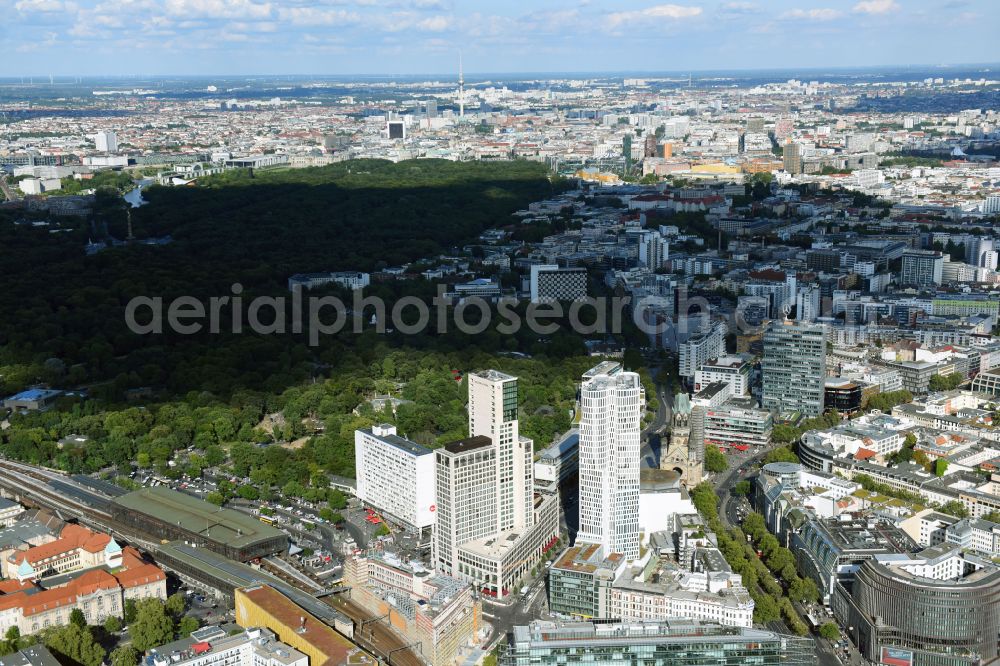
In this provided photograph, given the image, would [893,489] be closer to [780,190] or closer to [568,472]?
[568,472]

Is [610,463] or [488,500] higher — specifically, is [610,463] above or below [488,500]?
above

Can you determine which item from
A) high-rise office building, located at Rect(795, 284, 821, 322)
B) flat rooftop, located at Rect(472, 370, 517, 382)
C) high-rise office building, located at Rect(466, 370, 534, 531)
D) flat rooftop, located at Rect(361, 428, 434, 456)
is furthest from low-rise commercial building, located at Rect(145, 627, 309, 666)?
high-rise office building, located at Rect(795, 284, 821, 322)

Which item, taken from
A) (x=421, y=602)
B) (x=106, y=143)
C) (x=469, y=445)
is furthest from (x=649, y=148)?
(x=421, y=602)

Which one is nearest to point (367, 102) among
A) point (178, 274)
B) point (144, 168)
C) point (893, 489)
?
point (144, 168)

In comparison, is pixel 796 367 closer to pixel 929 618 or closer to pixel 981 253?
pixel 929 618

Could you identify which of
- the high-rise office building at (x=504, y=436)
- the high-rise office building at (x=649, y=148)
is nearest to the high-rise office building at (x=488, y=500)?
the high-rise office building at (x=504, y=436)

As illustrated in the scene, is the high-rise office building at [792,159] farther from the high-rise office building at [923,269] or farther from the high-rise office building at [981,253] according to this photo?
the high-rise office building at [923,269]
